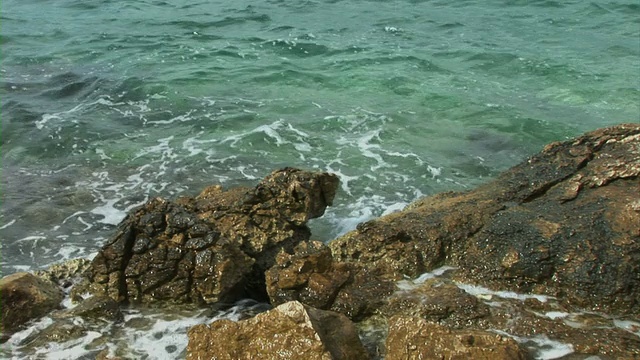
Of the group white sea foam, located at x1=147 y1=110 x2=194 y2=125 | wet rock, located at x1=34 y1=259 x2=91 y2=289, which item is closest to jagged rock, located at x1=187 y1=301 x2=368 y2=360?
wet rock, located at x1=34 y1=259 x2=91 y2=289

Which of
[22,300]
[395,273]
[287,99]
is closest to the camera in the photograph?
[22,300]

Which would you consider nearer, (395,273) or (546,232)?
(546,232)

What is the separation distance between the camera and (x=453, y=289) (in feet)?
18.0

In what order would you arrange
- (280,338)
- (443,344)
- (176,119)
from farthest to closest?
(176,119) → (280,338) → (443,344)

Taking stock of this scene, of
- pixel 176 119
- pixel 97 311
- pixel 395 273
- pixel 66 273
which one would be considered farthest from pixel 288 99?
pixel 97 311

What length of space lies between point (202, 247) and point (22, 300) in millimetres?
1667

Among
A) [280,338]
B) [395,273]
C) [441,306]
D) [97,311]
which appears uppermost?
[280,338]

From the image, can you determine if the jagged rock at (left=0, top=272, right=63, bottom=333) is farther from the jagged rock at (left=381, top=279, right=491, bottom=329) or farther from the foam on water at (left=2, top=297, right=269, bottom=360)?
the jagged rock at (left=381, top=279, right=491, bottom=329)

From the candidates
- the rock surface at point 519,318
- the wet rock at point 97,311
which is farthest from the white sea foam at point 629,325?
the wet rock at point 97,311

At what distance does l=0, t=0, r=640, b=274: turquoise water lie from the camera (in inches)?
385

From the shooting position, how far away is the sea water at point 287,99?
974 centimetres

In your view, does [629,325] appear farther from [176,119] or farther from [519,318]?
[176,119]

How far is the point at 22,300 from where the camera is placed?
18.7 ft

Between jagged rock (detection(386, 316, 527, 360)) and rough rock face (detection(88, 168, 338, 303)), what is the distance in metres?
1.96
